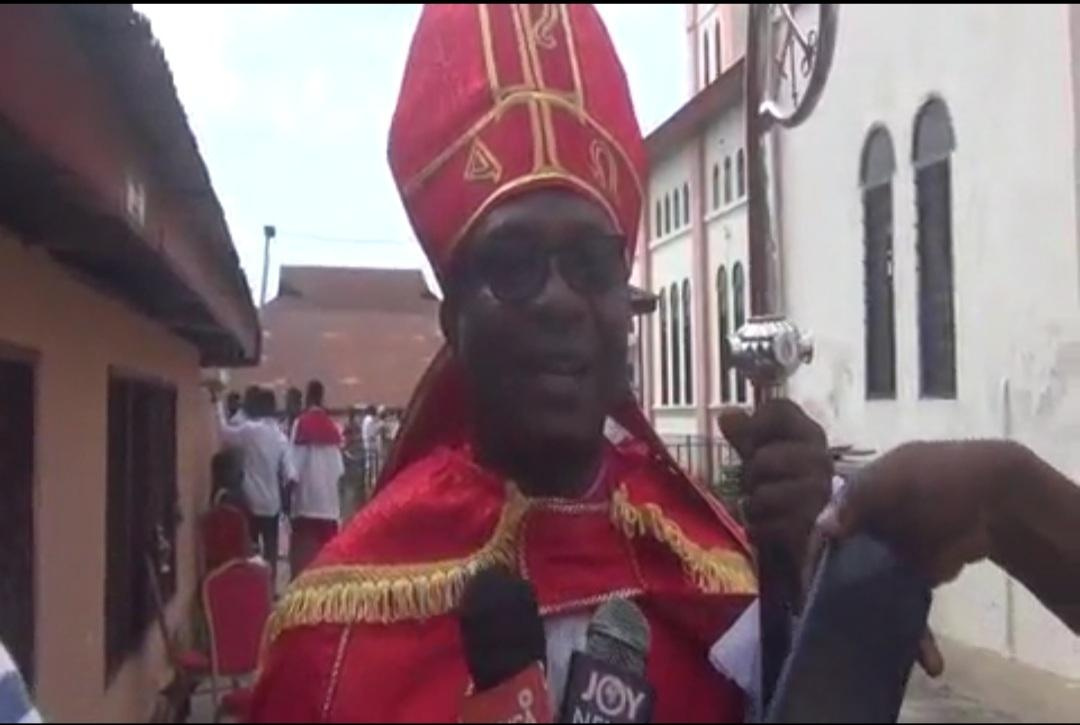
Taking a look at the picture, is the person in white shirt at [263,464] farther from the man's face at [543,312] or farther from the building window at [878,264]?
the man's face at [543,312]

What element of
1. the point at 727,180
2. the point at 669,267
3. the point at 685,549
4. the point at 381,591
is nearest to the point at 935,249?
the point at 727,180

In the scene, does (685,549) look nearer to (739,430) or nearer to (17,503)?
(739,430)

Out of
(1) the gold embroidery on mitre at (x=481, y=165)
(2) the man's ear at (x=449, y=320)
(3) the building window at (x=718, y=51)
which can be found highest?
(3) the building window at (x=718, y=51)

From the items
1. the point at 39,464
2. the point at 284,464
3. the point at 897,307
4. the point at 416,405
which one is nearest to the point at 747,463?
the point at 416,405

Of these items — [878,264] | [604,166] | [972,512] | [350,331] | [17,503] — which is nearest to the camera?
[972,512]

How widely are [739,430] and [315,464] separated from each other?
3389 millimetres

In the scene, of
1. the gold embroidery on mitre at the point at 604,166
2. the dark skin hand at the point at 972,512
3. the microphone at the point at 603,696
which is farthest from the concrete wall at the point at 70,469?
the microphone at the point at 603,696

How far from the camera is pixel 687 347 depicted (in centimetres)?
313

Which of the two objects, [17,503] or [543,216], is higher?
[543,216]

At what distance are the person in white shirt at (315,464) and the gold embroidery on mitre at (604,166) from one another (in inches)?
59.4

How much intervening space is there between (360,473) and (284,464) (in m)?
3.12

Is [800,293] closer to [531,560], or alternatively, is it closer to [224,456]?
A: [531,560]

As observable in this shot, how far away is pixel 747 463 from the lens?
1.59m

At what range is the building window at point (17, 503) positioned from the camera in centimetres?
319
